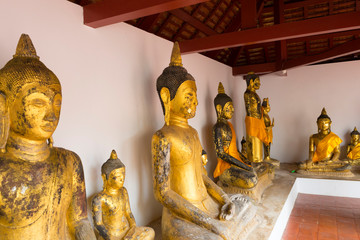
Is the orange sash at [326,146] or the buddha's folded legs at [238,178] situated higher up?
the orange sash at [326,146]

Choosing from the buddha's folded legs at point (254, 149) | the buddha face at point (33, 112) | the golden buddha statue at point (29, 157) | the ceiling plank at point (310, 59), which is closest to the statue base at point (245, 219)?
the golden buddha statue at point (29, 157)

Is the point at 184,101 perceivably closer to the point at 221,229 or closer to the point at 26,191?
the point at 221,229

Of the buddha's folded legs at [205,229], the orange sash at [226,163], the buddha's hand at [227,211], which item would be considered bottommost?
the buddha's folded legs at [205,229]

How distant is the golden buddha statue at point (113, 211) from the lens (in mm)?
2167

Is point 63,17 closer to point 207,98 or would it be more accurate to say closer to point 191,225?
point 191,225

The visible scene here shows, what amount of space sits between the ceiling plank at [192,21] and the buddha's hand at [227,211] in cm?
287

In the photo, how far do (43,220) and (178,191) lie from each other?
4.46 feet

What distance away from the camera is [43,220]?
1.56 m

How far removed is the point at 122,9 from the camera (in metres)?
2.31

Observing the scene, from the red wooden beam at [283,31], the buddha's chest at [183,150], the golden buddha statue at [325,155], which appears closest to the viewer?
the buddha's chest at [183,150]

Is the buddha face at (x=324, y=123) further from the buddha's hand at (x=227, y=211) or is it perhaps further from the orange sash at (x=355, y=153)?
the buddha's hand at (x=227, y=211)

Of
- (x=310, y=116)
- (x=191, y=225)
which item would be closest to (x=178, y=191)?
(x=191, y=225)

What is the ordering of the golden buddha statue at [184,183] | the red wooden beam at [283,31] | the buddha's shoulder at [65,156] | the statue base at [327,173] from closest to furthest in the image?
the buddha's shoulder at [65,156] → the golden buddha statue at [184,183] → the red wooden beam at [283,31] → the statue base at [327,173]

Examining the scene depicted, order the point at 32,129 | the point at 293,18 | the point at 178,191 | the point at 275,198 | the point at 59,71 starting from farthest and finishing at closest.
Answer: the point at 293,18 → the point at 275,198 → the point at 178,191 → the point at 59,71 → the point at 32,129
